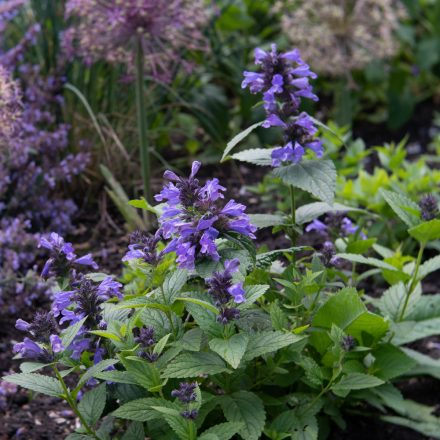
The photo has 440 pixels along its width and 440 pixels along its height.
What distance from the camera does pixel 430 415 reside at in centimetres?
262

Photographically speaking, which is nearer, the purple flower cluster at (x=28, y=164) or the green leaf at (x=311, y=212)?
the green leaf at (x=311, y=212)

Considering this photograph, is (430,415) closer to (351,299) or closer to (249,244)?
(351,299)

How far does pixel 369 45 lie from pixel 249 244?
11.1 feet

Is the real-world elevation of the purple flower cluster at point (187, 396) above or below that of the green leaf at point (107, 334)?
below

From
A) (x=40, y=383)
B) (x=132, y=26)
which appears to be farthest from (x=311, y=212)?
(x=132, y=26)

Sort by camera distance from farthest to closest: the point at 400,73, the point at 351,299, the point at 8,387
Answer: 1. the point at 400,73
2. the point at 8,387
3. the point at 351,299

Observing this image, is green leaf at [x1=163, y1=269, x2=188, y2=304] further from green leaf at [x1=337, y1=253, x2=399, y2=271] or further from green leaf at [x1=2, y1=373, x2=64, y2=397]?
green leaf at [x1=337, y1=253, x2=399, y2=271]

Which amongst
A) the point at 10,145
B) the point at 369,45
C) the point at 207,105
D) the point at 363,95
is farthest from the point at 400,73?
the point at 10,145

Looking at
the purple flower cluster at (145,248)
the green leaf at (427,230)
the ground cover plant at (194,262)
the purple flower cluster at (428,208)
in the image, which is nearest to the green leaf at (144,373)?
the ground cover plant at (194,262)

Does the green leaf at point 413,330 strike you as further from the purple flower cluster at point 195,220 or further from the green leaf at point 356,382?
the purple flower cluster at point 195,220

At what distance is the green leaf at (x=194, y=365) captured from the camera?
190cm

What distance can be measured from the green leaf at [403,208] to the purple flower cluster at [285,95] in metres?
0.28

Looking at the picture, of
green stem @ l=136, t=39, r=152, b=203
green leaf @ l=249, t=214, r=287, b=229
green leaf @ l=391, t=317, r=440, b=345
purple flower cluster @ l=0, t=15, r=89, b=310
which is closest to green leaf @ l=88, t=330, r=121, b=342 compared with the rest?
green leaf @ l=249, t=214, r=287, b=229

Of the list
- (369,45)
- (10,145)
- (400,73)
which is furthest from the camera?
(400,73)
